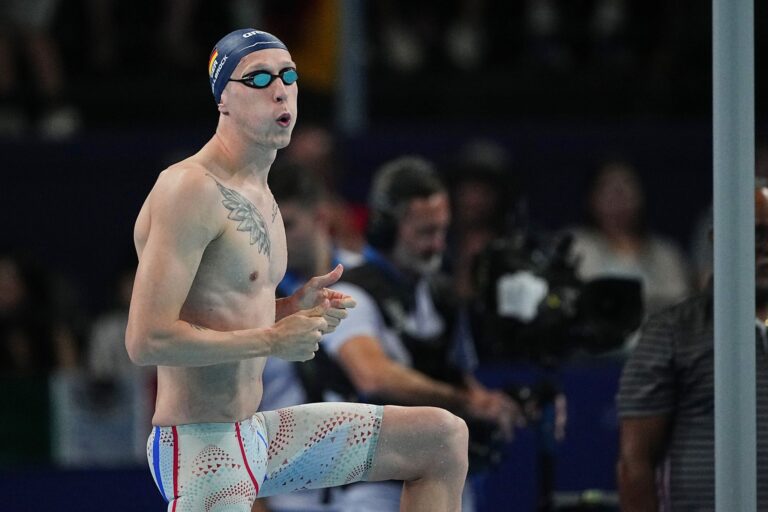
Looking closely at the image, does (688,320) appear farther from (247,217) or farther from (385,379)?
(247,217)

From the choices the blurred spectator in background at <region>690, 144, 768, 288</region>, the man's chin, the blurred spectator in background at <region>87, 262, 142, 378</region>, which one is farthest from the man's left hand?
the blurred spectator in background at <region>87, 262, 142, 378</region>

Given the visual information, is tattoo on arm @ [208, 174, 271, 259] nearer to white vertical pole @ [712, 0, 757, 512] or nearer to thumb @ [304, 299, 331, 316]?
thumb @ [304, 299, 331, 316]

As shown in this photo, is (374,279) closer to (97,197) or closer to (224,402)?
(224,402)

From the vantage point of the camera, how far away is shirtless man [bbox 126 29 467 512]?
3730mm

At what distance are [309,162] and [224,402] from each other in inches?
169

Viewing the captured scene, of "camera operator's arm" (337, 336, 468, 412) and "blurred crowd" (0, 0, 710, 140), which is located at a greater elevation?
"blurred crowd" (0, 0, 710, 140)

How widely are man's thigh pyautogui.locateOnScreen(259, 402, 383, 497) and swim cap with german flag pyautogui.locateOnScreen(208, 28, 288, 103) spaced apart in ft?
2.84

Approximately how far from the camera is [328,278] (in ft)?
13.2

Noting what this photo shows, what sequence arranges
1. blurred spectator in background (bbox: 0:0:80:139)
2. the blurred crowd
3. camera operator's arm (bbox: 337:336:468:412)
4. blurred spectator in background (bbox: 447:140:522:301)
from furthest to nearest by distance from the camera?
the blurred crowd, blurred spectator in background (bbox: 0:0:80:139), blurred spectator in background (bbox: 447:140:522:301), camera operator's arm (bbox: 337:336:468:412)

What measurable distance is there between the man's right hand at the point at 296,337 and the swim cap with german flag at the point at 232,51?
649 millimetres

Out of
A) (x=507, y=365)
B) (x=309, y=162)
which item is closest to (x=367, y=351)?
(x=507, y=365)

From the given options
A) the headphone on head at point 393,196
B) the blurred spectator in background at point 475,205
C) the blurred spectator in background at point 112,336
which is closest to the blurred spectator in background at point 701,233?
the blurred spectator in background at point 475,205

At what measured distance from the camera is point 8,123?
9.73 m

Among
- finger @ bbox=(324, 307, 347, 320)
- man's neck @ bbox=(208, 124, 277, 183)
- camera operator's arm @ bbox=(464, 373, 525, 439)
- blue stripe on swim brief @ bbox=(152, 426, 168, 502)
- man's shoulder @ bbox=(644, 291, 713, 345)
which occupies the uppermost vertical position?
man's neck @ bbox=(208, 124, 277, 183)
